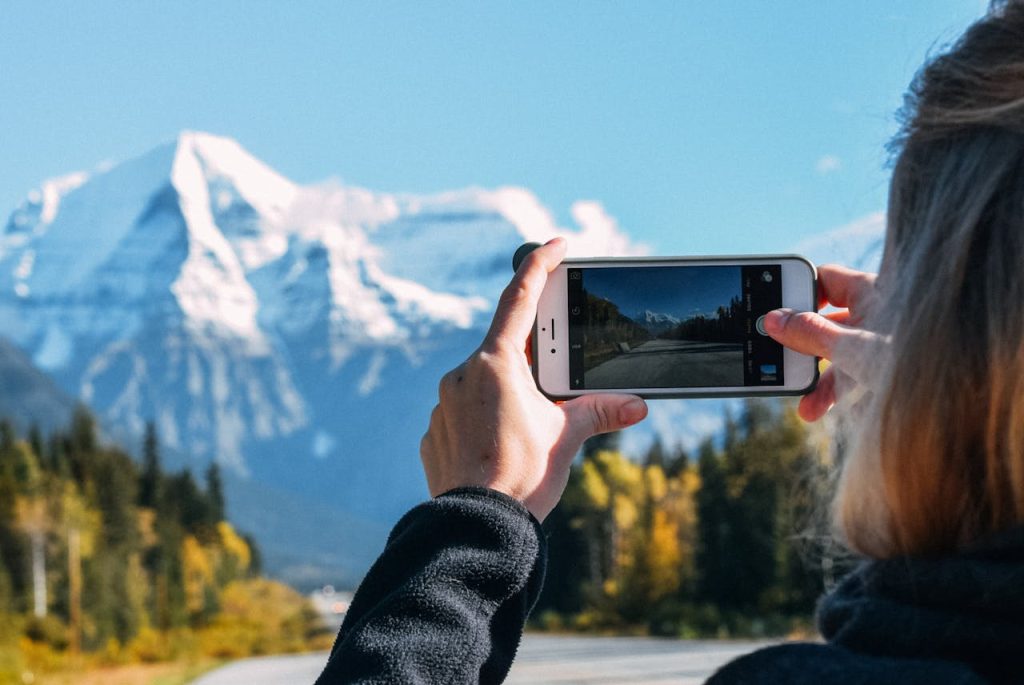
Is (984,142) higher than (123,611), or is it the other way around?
(984,142)

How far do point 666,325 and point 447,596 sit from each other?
47 centimetres

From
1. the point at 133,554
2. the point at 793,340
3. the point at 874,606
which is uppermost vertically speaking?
the point at 793,340

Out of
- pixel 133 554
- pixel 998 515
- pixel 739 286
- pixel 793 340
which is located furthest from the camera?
pixel 133 554

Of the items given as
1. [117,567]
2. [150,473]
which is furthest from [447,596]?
[150,473]

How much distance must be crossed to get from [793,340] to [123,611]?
16476 mm

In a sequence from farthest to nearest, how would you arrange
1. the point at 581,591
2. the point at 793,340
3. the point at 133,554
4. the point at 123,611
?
the point at 581,591
the point at 133,554
the point at 123,611
the point at 793,340

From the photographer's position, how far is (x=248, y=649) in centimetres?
1805

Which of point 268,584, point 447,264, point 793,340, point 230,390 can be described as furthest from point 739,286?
point 230,390

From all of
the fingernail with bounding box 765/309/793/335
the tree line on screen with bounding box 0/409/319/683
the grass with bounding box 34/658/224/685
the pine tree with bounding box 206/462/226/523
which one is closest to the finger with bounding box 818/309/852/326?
the fingernail with bounding box 765/309/793/335

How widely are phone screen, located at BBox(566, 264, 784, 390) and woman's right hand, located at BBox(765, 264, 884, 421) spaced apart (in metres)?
0.05

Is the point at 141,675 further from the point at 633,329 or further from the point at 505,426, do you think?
the point at 505,426

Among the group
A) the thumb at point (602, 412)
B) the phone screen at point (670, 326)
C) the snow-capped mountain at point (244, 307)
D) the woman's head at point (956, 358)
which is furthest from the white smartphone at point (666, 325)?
the snow-capped mountain at point (244, 307)

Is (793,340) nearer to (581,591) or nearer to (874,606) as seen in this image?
(874,606)

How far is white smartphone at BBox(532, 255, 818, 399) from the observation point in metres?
1.04
